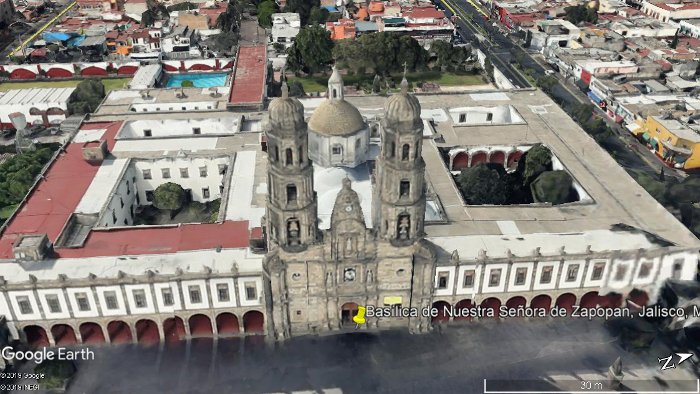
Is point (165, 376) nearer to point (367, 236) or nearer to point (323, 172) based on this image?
point (367, 236)

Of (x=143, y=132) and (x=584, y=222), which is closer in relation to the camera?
(x=584, y=222)

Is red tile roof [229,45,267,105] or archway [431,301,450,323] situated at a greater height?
red tile roof [229,45,267,105]

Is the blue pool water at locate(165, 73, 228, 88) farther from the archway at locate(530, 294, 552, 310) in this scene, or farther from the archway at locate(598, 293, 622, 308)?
the archway at locate(598, 293, 622, 308)

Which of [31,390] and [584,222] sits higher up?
[584,222]

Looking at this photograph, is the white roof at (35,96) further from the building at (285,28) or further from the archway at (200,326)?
the archway at (200,326)

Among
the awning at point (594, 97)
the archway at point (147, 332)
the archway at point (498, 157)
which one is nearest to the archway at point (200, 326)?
the archway at point (147, 332)

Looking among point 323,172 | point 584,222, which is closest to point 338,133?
point 323,172

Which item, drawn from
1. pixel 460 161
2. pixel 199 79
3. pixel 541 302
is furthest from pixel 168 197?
pixel 199 79

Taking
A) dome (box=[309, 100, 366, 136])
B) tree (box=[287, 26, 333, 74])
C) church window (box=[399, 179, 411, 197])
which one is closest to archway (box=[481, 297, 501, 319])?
church window (box=[399, 179, 411, 197])
